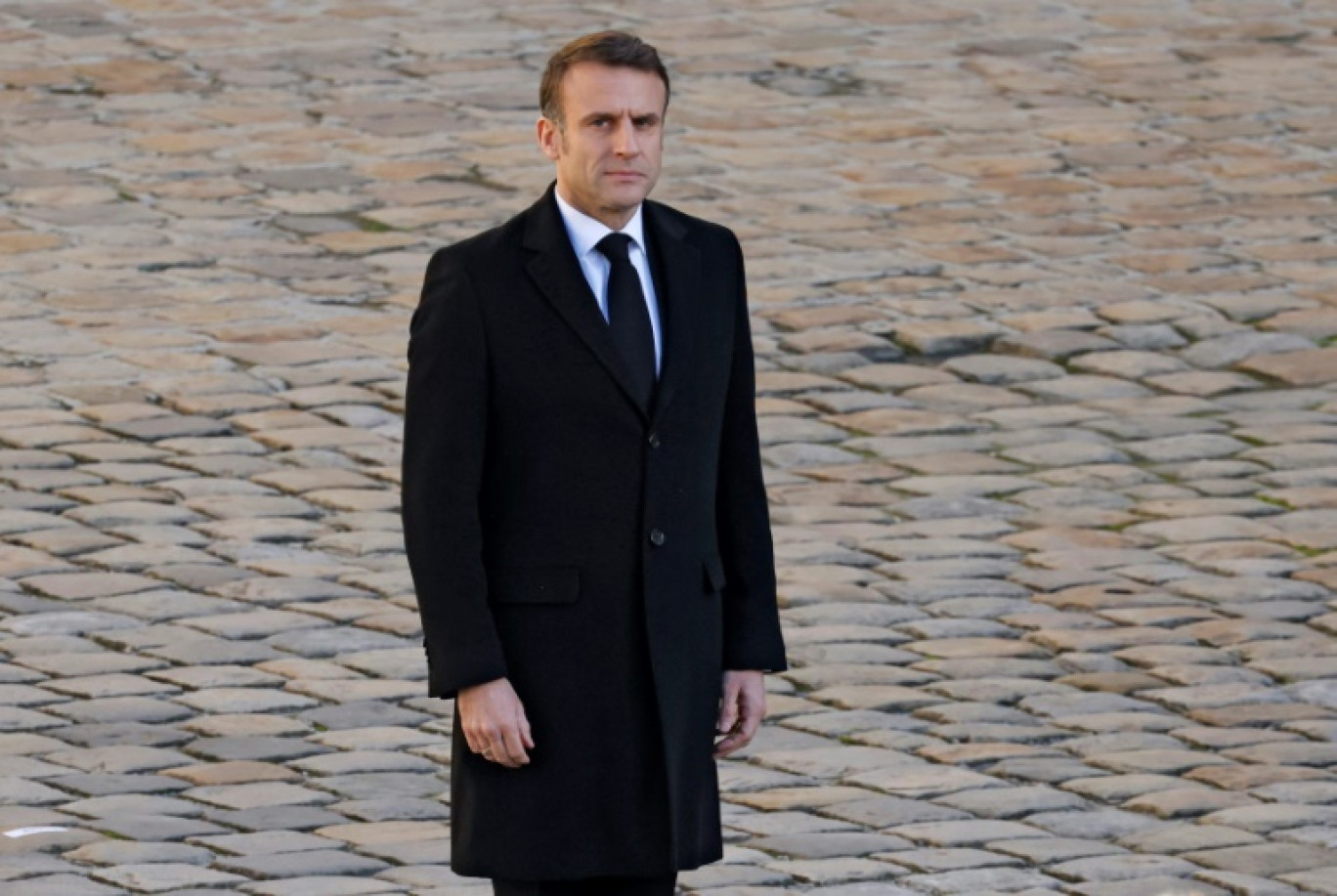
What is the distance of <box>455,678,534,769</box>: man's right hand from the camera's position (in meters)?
3.68

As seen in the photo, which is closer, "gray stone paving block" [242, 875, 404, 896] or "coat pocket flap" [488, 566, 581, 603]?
"coat pocket flap" [488, 566, 581, 603]

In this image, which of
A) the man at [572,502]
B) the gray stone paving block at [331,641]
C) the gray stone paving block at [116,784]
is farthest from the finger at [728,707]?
the gray stone paving block at [331,641]

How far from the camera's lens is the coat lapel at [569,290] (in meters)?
3.75

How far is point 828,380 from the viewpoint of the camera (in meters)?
8.85

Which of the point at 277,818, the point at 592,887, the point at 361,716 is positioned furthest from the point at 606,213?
the point at 361,716

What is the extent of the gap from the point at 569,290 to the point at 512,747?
24.6 inches

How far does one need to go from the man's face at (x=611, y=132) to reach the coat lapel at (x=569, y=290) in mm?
78

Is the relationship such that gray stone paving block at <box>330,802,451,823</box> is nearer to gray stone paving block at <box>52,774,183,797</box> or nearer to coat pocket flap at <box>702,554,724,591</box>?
gray stone paving block at <box>52,774,183,797</box>

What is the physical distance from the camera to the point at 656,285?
152 inches

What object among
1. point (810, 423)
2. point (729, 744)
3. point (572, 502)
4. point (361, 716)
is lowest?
point (361, 716)

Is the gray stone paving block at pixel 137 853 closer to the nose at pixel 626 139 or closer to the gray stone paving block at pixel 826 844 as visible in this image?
the gray stone paving block at pixel 826 844

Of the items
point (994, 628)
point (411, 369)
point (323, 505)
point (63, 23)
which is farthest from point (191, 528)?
point (63, 23)

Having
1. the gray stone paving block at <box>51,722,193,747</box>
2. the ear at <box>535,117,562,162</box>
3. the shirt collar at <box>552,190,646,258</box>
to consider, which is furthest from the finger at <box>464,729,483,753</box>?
the gray stone paving block at <box>51,722,193,747</box>

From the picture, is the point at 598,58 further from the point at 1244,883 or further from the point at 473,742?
the point at 1244,883
